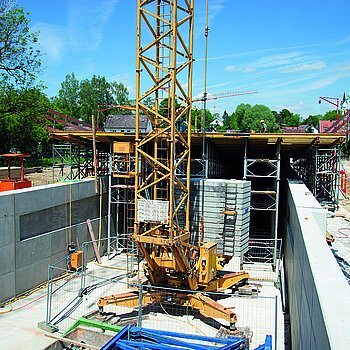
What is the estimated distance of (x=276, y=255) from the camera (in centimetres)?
1950

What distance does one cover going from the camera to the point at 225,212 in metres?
18.4

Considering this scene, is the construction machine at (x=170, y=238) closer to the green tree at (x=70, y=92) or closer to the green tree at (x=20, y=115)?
the green tree at (x=20, y=115)

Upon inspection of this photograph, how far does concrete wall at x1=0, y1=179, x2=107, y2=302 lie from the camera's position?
14.9 metres

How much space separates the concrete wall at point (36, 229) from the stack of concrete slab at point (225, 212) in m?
5.63

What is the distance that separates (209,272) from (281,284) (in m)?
4.28

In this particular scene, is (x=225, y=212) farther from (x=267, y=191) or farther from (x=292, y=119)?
(x=292, y=119)

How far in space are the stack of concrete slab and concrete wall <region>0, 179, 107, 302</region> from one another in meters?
5.63

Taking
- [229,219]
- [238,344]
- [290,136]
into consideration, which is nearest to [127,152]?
[229,219]

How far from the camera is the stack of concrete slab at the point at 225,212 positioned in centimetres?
1836

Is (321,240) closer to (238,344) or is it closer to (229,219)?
(238,344)

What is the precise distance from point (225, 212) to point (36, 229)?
7915 millimetres

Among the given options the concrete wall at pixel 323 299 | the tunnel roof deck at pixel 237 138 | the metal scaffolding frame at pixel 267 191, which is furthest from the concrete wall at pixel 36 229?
the concrete wall at pixel 323 299

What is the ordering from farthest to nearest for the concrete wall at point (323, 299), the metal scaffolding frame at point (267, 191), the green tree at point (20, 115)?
the green tree at point (20, 115)
the metal scaffolding frame at point (267, 191)
the concrete wall at point (323, 299)

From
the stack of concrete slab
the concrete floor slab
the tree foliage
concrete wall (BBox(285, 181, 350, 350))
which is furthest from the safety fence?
the tree foliage
